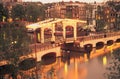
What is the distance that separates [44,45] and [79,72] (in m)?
5.77

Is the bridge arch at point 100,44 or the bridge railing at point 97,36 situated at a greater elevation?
the bridge railing at point 97,36

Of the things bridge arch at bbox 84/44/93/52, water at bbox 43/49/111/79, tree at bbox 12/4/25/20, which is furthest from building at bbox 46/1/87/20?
water at bbox 43/49/111/79

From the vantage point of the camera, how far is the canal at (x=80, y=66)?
27.7m

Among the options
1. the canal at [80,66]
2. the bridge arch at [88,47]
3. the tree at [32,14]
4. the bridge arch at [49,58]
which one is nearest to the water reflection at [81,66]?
the canal at [80,66]

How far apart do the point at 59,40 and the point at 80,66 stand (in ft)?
22.9

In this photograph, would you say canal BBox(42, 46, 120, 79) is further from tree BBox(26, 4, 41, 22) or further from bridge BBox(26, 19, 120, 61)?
tree BBox(26, 4, 41, 22)

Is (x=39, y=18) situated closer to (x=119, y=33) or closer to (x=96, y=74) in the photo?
(x=119, y=33)

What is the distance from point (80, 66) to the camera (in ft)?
104

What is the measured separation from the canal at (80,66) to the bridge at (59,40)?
4.33 feet

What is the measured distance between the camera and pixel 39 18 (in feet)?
205

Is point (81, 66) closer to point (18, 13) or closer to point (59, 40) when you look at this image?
point (59, 40)

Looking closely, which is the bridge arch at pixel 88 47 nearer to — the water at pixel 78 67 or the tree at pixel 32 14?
the water at pixel 78 67

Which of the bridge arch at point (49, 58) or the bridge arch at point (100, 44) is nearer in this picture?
the bridge arch at point (49, 58)

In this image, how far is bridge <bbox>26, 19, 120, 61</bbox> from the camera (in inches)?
1292
